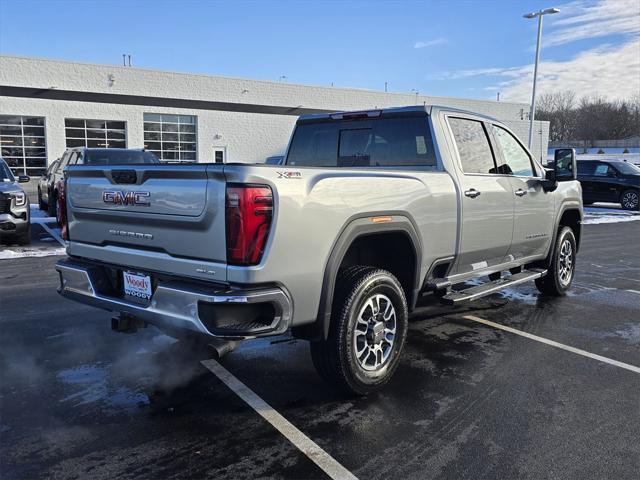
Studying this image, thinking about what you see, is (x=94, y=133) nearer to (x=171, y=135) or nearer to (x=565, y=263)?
(x=171, y=135)

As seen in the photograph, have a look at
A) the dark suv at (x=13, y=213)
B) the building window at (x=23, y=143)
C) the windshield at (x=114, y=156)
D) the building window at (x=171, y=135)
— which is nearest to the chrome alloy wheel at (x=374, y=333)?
the dark suv at (x=13, y=213)

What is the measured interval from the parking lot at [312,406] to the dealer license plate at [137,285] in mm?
763

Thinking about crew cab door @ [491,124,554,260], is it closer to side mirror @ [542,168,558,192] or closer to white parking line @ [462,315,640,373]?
side mirror @ [542,168,558,192]

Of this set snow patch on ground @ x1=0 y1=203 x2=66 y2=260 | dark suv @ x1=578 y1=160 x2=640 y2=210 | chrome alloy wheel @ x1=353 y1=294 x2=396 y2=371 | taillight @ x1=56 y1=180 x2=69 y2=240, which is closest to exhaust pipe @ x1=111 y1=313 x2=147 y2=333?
taillight @ x1=56 y1=180 x2=69 y2=240

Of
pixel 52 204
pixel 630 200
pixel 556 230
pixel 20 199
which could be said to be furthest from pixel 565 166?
pixel 630 200

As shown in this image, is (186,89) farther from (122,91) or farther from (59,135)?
(59,135)

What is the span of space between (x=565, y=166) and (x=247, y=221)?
4311 mm

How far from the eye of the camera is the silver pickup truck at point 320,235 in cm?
312

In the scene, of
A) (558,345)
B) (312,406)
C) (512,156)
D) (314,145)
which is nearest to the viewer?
(312,406)

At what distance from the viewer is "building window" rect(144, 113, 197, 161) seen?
3134 centimetres

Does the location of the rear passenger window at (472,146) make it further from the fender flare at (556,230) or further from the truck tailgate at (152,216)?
the truck tailgate at (152,216)

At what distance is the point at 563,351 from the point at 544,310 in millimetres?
1502

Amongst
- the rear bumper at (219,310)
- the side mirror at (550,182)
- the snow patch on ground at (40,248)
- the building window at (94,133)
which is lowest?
the snow patch on ground at (40,248)

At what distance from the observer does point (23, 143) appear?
27.8 m
